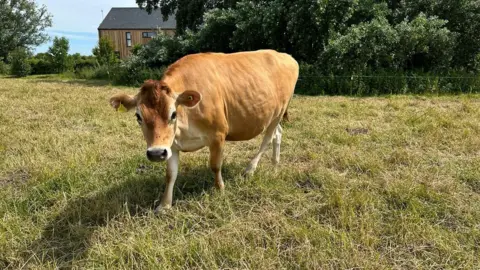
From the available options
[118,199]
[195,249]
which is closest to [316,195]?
[195,249]

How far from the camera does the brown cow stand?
2.74m

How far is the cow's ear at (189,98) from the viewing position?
2.85 m

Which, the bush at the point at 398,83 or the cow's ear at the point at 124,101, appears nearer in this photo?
the cow's ear at the point at 124,101

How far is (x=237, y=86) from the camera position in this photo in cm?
371

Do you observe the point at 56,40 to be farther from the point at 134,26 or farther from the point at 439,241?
the point at 439,241

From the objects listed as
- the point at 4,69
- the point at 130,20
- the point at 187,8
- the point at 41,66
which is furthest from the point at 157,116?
the point at 130,20

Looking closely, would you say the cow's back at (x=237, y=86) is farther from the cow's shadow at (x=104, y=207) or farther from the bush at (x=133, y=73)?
the bush at (x=133, y=73)

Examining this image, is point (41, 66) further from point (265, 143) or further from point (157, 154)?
point (157, 154)

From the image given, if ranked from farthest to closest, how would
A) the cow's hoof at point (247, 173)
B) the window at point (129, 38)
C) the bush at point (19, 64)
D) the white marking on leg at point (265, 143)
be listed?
the window at point (129, 38) → the bush at point (19, 64) → the white marking on leg at point (265, 143) → the cow's hoof at point (247, 173)

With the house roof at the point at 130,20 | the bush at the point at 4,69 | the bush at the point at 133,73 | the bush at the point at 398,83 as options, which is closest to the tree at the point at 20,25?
the bush at the point at 4,69

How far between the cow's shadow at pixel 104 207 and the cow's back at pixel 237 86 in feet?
2.15

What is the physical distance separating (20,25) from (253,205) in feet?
124

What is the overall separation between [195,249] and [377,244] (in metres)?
1.36

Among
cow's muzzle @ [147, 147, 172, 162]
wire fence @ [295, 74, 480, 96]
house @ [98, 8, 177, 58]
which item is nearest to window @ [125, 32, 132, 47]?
house @ [98, 8, 177, 58]
